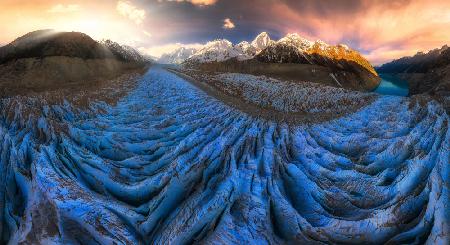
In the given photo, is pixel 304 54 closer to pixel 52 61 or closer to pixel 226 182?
pixel 52 61

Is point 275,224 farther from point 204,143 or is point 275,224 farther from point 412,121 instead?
point 412,121

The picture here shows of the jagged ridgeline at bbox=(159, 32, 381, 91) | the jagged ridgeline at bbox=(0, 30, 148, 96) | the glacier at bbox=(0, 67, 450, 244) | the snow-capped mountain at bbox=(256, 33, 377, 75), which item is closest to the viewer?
the glacier at bbox=(0, 67, 450, 244)

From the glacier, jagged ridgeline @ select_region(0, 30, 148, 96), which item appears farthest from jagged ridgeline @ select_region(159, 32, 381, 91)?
the glacier

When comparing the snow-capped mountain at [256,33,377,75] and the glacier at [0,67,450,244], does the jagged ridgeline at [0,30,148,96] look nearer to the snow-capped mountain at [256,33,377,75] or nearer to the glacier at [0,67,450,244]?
the glacier at [0,67,450,244]

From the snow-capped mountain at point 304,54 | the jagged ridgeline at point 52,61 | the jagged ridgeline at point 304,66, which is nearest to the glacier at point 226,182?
the jagged ridgeline at point 52,61

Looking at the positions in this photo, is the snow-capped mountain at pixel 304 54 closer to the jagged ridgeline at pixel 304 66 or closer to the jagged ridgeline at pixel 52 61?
the jagged ridgeline at pixel 304 66

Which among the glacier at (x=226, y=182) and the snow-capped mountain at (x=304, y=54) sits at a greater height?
the snow-capped mountain at (x=304, y=54)
